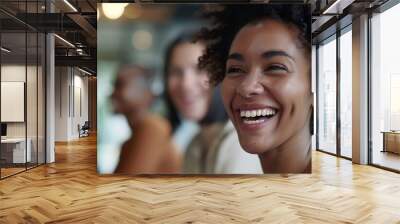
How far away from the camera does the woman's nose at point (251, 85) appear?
618 centimetres

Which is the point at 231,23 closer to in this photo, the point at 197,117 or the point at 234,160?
the point at 197,117

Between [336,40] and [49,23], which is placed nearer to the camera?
[49,23]

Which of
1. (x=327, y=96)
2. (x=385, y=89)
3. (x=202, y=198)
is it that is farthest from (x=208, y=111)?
(x=327, y=96)

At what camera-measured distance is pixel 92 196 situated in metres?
5.11

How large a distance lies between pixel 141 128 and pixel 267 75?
2.26 m

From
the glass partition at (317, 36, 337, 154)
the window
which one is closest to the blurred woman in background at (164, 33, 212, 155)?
the window

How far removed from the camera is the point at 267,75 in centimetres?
616

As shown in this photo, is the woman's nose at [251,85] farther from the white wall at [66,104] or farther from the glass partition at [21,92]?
the white wall at [66,104]

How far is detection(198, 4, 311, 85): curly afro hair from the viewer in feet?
20.9

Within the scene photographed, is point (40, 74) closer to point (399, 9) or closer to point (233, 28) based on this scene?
point (233, 28)

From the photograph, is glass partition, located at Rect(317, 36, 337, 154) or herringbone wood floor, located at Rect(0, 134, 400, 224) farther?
glass partition, located at Rect(317, 36, 337, 154)

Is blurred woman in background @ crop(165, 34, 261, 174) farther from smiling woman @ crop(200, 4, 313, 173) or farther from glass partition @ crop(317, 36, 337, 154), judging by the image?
glass partition @ crop(317, 36, 337, 154)

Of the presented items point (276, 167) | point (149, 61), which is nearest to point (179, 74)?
point (149, 61)

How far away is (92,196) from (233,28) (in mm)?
3492
